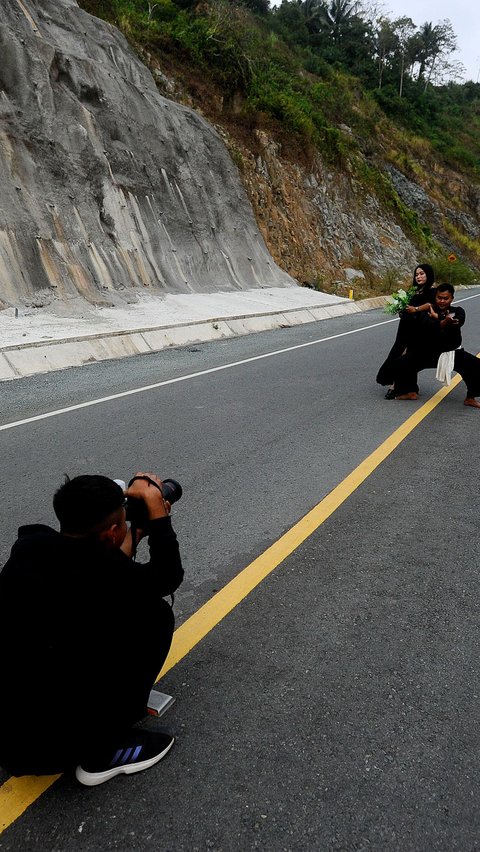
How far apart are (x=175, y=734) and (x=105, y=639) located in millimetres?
555

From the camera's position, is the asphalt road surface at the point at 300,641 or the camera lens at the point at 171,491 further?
the camera lens at the point at 171,491

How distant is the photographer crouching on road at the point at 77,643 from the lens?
2.15 metres

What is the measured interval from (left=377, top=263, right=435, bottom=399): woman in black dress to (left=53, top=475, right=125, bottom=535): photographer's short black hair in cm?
641

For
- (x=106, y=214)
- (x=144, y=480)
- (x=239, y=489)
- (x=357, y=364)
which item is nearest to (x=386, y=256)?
(x=106, y=214)

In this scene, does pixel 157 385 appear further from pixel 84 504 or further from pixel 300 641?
pixel 84 504

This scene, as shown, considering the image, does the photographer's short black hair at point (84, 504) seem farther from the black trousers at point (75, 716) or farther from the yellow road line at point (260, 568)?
the yellow road line at point (260, 568)

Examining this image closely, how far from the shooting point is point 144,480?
8.35ft

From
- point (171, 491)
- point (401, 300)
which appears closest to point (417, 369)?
point (401, 300)

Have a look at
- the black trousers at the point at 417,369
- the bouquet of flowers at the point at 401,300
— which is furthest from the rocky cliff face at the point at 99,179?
the black trousers at the point at 417,369

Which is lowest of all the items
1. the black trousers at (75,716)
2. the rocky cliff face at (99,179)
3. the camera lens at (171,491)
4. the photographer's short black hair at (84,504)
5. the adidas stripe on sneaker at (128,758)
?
the adidas stripe on sneaker at (128,758)

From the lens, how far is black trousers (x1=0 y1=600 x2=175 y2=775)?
2.20m

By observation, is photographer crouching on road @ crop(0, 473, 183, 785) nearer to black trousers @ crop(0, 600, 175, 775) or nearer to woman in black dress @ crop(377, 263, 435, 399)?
black trousers @ crop(0, 600, 175, 775)

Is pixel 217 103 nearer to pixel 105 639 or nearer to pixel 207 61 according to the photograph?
pixel 207 61

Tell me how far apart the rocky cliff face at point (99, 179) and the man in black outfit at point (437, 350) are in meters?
9.47
